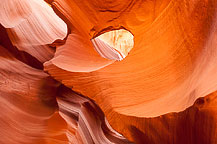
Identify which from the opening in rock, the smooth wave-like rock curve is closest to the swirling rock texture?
the smooth wave-like rock curve

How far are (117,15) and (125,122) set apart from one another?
0.56 meters

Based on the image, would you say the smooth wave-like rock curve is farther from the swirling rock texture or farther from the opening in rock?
the opening in rock

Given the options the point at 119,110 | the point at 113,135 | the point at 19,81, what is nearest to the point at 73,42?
the point at 19,81

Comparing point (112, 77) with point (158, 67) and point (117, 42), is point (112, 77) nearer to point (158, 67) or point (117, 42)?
point (158, 67)

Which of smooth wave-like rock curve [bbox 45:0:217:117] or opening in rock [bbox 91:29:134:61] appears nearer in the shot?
smooth wave-like rock curve [bbox 45:0:217:117]

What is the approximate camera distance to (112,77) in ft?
4.71

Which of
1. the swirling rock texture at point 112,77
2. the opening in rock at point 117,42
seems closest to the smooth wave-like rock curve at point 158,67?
→ the swirling rock texture at point 112,77

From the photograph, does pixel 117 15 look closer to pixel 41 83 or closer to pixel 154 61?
pixel 154 61

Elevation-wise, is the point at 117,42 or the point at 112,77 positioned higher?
the point at 117,42

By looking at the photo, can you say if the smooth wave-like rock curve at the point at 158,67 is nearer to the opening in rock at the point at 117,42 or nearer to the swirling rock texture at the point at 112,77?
the swirling rock texture at the point at 112,77

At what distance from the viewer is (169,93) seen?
1285 millimetres

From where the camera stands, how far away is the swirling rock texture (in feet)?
3.90

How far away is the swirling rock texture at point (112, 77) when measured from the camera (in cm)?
119

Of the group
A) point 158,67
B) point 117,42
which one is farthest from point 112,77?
point 117,42
